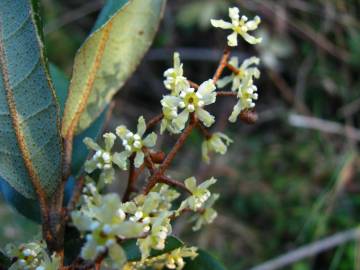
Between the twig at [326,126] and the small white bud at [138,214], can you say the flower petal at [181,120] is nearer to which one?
the small white bud at [138,214]

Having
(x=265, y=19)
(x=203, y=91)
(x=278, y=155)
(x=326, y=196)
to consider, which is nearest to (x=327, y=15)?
(x=265, y=19)

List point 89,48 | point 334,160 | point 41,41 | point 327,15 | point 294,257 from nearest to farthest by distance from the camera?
point 41,41, point 89,48, point 294,257, point 334,160, point 327,15

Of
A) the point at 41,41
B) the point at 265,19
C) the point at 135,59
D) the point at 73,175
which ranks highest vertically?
the point at 41,41

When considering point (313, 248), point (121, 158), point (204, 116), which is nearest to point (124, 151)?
point (121, 158)

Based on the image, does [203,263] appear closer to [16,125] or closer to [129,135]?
[129,135]

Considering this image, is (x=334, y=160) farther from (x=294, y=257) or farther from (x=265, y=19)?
(x=265, y=19)
